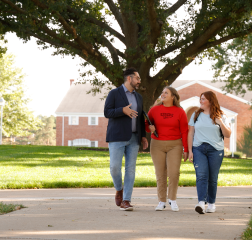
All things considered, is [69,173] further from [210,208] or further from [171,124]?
[210,208]

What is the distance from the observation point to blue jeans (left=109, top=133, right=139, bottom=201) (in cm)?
588

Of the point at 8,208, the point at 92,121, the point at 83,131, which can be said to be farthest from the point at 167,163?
the point at 92,121

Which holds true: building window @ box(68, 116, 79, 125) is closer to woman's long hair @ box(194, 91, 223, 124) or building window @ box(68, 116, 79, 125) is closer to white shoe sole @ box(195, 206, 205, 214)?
woman's long hair @ box(194, 91, 223, 124)

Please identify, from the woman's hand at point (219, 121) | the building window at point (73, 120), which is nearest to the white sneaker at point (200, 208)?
the woman's hand at point (219, 121)

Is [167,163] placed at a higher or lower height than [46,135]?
higher

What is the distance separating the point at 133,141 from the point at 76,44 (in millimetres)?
12170

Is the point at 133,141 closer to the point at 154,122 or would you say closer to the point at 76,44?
the point at 154,122

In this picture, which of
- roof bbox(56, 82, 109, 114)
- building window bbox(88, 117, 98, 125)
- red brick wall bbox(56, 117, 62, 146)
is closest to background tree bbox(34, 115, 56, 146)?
roof bbox(56, 82, 109, 114)

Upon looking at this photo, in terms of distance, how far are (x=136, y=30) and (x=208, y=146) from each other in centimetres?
1389

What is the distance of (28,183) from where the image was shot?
8969mm

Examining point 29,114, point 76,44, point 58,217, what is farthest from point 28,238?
point 29,114

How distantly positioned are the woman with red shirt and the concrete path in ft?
1.42

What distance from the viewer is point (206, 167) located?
5750 millimetres

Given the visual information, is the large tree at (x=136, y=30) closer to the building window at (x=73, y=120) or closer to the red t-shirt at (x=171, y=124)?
the red t-shirt at (x=171, y=124)
